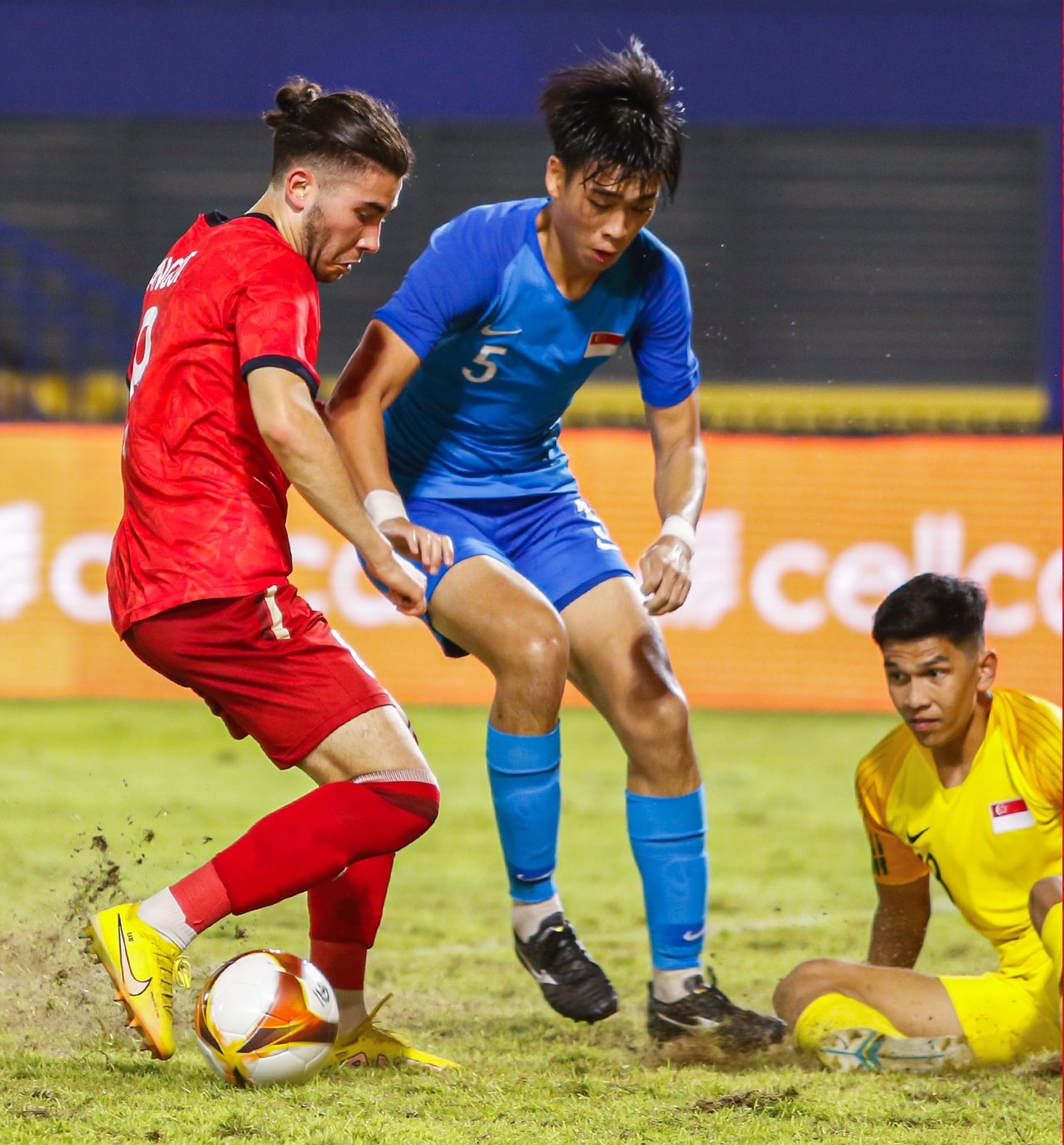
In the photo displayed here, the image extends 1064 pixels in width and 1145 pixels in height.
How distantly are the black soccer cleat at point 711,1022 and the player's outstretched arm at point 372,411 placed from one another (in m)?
1.12

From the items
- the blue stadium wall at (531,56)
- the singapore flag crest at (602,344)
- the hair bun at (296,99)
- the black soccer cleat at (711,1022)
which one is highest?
the blue stadium wall at (531,56)

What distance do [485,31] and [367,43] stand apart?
874mm

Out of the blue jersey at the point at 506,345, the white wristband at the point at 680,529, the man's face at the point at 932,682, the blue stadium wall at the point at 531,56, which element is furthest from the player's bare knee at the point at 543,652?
the blue stadium wall at the point at 531,56

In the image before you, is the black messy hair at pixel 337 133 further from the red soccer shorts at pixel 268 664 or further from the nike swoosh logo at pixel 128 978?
the nike swoosh logo at pixel 128 978

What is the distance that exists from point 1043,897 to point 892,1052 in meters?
0.47

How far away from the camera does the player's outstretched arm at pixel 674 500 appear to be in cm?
353

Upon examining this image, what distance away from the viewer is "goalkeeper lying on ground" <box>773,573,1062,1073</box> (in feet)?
11.7

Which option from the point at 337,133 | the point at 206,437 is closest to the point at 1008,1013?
the point at 206,437

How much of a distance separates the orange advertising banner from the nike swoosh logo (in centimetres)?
522

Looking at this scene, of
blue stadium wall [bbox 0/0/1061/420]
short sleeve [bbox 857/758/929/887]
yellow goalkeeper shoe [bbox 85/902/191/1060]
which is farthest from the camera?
blue stadium wall [bbox 0/0/1061/420]

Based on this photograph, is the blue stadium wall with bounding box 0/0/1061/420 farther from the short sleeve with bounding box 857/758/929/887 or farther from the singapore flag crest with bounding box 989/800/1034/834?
the singapore flag crest with bounding box 989/800/1034/834

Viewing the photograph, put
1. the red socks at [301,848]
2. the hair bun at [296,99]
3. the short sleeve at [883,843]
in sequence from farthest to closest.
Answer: the short sleeve at [883,843], the hair bun at [296,99], the red socks at [301,848]

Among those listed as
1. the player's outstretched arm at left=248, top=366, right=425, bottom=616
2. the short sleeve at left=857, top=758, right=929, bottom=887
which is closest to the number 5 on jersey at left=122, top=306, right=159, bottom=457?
the player's outstretched arm at left=248, top=366, right=425, bottom=616

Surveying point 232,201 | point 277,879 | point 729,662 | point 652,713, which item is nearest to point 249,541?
point 277,879
